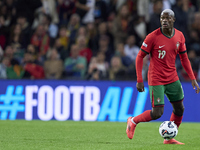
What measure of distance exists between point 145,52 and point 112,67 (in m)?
6.13

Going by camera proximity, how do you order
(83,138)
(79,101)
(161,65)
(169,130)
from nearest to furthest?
1. (169,130)
2. (161,65)
3. (83,138)
4. (79,101)

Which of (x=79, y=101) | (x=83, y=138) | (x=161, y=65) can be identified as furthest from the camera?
(x=79, y=101)

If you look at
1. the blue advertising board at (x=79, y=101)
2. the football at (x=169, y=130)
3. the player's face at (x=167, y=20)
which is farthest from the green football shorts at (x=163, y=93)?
the blue advertising board at (x=79, y=101)

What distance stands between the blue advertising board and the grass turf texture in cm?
220

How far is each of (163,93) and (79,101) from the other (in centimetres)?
593

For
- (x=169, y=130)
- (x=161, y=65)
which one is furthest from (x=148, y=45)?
(x=169, y=130)

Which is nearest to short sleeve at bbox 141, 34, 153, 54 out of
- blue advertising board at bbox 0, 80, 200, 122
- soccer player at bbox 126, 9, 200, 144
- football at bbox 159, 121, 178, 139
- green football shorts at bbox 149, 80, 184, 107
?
soccer player at bbox 126, 9, 200, 144

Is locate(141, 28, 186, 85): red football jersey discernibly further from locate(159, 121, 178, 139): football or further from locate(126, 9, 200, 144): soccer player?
locate(159, 121, 178, 139): football

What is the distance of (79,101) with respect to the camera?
13.2m

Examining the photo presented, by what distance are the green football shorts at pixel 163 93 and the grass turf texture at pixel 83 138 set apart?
0.69 metres

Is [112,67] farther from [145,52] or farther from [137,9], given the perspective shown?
[145,52]

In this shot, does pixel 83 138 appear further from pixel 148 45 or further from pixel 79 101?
pixel 79 101

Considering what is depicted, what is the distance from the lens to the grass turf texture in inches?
286

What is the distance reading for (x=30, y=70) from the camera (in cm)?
1385
